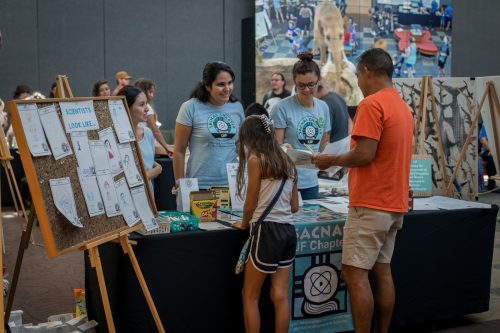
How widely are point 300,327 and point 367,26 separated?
9.84 m

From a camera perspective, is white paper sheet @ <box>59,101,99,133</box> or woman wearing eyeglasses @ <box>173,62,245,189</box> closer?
white paper sheet @ <box>59,101,99,133</box>

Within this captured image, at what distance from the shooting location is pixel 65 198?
7.96 feet

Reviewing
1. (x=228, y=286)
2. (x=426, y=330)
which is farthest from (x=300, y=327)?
(x=426, y=330)

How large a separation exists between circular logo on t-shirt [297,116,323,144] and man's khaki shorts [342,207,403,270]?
0.78 metres

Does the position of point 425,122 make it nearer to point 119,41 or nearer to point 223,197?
point 223,197

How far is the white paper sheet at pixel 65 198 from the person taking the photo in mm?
2393

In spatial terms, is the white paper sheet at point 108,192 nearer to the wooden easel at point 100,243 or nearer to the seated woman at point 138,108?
the wooden easel at point 100,243

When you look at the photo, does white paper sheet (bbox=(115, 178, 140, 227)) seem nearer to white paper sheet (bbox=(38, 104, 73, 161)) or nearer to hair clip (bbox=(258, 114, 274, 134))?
white paper sheet (bbox=(38, 104, 73, 161))

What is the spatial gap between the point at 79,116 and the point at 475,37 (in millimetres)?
12627

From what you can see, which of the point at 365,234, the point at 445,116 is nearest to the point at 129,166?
the point at 365,234

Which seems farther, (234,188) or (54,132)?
(234,188)

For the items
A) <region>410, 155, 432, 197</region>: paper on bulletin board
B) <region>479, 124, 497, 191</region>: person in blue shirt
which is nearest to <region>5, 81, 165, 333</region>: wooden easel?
<region>410, 155, 432, 197</region>: paper on bulletin board

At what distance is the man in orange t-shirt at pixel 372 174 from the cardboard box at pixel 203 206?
1.94 feet

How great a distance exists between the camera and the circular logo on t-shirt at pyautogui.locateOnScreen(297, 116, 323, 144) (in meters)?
3.77
